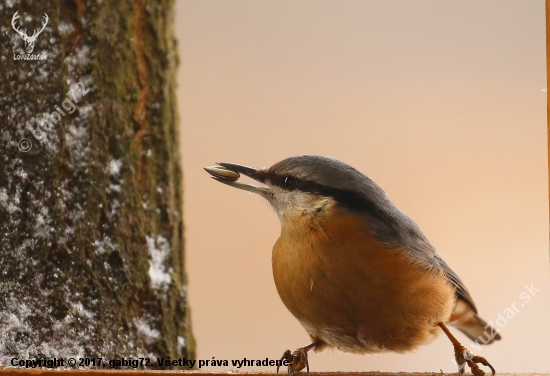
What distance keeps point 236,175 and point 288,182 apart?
143 millimetres

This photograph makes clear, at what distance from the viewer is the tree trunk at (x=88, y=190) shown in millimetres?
1760

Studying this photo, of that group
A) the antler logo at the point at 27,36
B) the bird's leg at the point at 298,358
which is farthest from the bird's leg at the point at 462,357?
the antler logo at the point at 27,36

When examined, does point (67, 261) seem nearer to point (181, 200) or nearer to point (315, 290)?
point (181, 200)

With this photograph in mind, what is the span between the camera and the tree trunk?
1.76 m

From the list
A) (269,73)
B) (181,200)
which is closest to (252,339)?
(181,200)

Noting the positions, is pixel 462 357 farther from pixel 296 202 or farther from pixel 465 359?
pixel 296 202

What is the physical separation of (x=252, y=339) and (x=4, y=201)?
0.88 metres

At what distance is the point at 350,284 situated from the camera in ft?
5.28

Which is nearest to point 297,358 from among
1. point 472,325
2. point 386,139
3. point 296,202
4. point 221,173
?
point 296,202

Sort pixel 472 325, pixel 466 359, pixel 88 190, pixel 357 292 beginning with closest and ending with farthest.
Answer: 1. pixel 357 292
2. pixel 466 359
3. pixel 88 190
4. pixel 472 325

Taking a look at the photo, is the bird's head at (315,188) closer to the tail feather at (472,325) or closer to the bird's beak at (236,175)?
the bird's beak at (236,175)

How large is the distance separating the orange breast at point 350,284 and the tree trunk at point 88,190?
462 mm

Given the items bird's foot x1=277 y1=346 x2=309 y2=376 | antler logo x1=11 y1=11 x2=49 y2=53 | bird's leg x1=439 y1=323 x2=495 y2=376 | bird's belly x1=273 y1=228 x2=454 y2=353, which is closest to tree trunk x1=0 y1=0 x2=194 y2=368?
antler logo x1=11 y1=11 x2=49 y2=53

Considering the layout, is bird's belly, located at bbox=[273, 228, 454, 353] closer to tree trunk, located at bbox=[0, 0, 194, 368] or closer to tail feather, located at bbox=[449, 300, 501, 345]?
tail feather, located at bbox=[449, 300, 501, 345]
